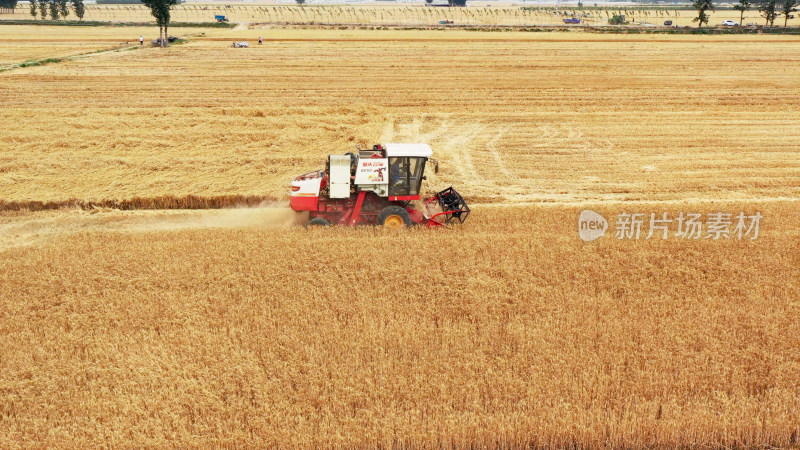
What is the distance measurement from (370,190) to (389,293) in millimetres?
3884

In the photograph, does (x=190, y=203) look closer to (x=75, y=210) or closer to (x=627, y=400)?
(x=75, y=210)

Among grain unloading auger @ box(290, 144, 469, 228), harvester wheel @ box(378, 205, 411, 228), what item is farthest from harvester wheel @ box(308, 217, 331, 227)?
harvester wheel @ box(378, 205, 411, 228)

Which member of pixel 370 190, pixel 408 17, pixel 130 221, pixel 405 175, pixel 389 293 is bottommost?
pixel 389 293

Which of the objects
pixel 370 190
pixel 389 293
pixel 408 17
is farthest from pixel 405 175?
pixel 408 17

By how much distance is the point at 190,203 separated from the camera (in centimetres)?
1784

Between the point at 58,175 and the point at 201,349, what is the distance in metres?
12.5

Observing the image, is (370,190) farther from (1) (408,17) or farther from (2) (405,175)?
(1) (408,17)

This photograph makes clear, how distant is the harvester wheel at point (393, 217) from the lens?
15072 millimetres

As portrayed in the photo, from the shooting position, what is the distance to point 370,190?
49.1 feet

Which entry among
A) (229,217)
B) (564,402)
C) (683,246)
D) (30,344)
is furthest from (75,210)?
(683,246)

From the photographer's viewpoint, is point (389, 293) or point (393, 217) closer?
point (389, 293)

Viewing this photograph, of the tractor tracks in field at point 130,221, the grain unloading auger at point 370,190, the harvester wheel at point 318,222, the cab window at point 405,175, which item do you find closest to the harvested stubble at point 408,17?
the tractor tracks in field at point 130,221

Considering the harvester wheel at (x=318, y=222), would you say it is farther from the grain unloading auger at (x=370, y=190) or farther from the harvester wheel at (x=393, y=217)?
the harvester wheel at (x=393, y=217)

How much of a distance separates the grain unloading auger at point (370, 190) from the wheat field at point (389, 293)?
59cm
